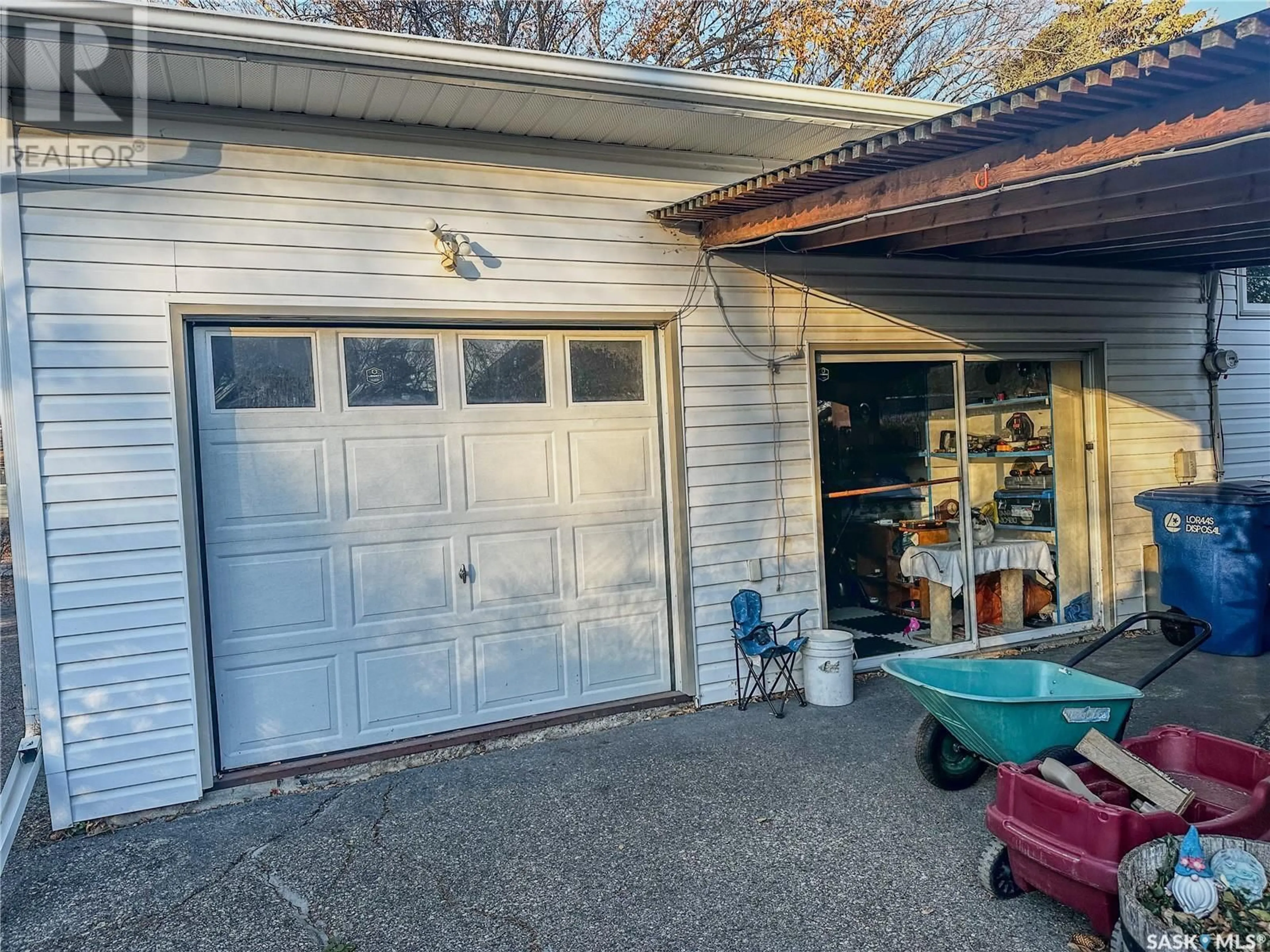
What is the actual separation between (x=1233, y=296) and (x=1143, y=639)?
322 cm

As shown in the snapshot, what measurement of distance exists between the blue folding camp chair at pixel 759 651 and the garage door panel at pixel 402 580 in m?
1.74

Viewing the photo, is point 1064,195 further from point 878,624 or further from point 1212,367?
point 1212,367

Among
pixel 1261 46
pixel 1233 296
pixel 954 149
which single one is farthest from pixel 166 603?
pixel 1233 296

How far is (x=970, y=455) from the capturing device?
21.7 ft

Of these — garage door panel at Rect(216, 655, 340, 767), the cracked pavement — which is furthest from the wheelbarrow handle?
garage door panel at Rect(216, 655, 340, 767)

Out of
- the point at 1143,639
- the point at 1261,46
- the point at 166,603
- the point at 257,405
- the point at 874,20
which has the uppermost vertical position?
the point at 874,20

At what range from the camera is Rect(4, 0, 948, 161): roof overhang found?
336cm

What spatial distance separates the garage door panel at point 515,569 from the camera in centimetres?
472

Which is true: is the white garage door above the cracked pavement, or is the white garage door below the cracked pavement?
above

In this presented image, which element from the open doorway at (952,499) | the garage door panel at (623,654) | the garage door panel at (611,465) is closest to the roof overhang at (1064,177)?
the open doorway at (952,499)

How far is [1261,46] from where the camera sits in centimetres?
247

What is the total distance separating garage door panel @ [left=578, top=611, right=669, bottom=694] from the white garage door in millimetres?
11

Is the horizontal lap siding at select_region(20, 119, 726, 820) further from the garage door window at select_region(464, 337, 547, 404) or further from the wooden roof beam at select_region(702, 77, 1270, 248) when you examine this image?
the wooden roof beam at select_region(702, 77, 1270, 248)

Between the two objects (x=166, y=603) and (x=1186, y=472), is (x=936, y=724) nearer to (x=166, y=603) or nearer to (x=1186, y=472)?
(x=166, y=603)
